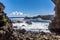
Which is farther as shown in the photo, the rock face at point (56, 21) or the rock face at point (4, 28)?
the rock face at point (56, 21)

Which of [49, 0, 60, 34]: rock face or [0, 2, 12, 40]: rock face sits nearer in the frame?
[0, 2, 12, 40]: rock face

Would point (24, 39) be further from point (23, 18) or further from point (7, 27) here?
point (23, 18)

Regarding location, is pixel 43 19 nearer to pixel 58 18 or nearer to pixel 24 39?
pixel 58 18

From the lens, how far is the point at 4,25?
11352 mm

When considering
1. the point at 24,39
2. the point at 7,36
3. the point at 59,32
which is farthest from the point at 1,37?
the point at 59,32

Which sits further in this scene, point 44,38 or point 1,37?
point 44,38

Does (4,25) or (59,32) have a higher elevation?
(4,25)

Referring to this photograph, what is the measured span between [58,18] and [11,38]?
13.5 m

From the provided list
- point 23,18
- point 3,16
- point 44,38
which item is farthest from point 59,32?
point 23,18

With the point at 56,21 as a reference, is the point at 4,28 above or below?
above

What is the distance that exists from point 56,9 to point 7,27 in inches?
547

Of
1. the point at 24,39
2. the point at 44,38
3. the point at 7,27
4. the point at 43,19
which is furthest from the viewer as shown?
the point at 43,19

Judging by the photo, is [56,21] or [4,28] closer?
[4,28]

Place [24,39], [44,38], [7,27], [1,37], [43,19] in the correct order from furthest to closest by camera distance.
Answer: [43,19], [44,38], [24,39], [7,27], [1,37]
